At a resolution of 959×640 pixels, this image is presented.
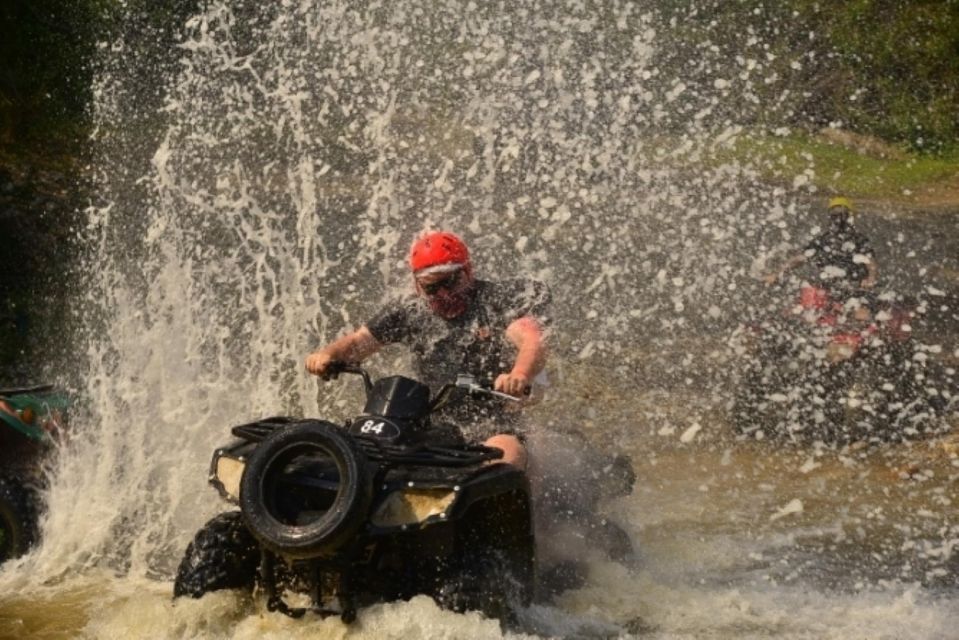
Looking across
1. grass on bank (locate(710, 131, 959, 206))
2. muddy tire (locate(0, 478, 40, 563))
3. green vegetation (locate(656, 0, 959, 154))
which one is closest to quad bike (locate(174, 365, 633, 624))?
muddy tire (locate(0, 478, 40, 563))

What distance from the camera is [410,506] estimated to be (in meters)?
5.04

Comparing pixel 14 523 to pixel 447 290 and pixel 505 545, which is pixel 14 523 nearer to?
pixel 447 290

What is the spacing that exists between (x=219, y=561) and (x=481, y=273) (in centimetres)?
675

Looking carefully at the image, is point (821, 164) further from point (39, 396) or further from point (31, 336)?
point (39, 396)

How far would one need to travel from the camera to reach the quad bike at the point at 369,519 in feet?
16.2

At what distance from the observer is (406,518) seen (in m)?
5.02

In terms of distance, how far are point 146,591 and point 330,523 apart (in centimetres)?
230

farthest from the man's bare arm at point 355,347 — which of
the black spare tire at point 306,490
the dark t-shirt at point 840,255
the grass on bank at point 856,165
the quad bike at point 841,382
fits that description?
the grass on bank at point 856,165

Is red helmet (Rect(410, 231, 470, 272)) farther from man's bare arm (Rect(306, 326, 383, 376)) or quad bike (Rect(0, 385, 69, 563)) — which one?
quad bike (Rect(0, 385, 69, 563))

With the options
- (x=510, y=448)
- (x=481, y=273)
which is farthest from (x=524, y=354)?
(x=481, y=273)

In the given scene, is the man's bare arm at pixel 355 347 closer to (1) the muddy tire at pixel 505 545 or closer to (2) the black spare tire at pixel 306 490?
(1) the muddy tire at pixel 505 545

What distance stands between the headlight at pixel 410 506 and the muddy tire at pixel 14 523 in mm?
2973

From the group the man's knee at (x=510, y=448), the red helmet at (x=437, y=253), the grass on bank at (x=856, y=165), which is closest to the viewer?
the man's knee at (x=510, y=448)

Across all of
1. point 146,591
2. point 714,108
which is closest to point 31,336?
point 146,591
